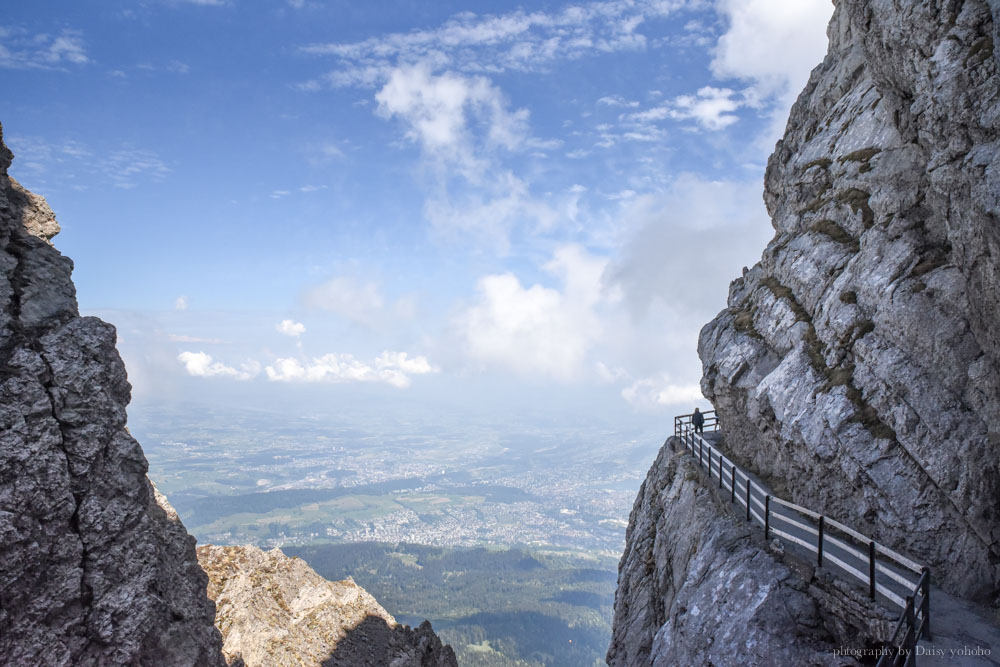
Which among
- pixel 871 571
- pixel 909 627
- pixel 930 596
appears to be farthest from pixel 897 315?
pixel 909 627

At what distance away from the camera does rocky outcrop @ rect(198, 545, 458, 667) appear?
21.5 meters

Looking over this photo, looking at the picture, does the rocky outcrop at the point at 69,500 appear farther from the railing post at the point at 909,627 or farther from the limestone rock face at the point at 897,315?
the limestone rock face at the point at 897,315

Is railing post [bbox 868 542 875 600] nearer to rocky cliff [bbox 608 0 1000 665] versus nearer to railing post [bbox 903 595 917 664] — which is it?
rocky cliff [bbox 608 0 1000 665]

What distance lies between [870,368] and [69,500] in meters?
23.4

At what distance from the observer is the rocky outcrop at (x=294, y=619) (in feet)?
70.6

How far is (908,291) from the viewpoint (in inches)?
639

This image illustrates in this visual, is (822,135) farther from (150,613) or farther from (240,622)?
(240,622)

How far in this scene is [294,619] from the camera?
23.9 m

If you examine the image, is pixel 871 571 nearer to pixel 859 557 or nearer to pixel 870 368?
pixel 859 557

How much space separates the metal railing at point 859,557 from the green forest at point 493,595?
94.4 meters

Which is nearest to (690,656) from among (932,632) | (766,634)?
(766,634)

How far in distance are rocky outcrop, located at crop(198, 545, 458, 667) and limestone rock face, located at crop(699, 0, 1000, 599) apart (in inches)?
790

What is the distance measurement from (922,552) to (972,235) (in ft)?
27.8

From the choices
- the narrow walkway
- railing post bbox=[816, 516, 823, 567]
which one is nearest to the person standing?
the narrow walkway
